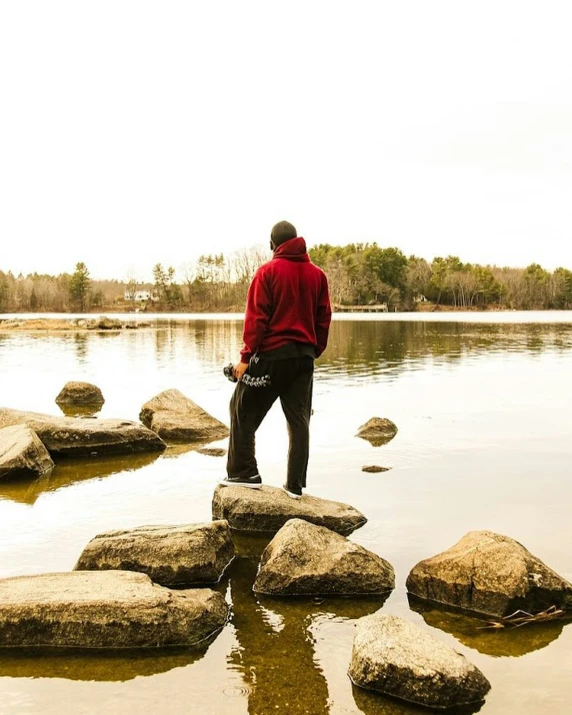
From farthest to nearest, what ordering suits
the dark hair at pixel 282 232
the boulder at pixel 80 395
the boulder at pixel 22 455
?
the boulder at pixel 80 395 → the boulder at pixel 22 455 → the dark hair at pixel 282 232

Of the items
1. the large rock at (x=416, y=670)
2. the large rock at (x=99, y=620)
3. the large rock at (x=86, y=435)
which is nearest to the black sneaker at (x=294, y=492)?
the large rock at (x=99, y=620)

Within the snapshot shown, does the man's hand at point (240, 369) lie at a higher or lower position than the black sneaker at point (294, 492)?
higher

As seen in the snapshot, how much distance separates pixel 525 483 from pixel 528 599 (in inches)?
135

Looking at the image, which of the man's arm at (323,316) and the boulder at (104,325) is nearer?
the man's arm at (323,316)

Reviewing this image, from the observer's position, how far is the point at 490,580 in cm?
475

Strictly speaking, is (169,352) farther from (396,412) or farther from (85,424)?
(85,424)

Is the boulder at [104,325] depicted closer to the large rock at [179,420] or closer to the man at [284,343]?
the large rock at [179,420]

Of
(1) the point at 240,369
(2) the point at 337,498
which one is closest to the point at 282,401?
(1) the point at 240,369

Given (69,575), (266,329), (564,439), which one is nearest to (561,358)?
(564,439)

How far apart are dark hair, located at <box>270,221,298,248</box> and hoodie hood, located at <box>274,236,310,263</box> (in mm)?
61

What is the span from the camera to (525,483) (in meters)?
7.93

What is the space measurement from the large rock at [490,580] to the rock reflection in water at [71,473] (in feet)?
14.1

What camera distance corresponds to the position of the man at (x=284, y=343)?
643 centimetres

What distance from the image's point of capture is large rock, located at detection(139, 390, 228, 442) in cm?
1094
